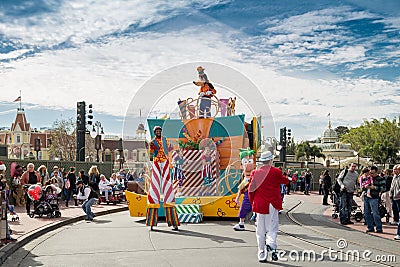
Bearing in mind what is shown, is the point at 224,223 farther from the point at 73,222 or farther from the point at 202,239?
the point at 73,222

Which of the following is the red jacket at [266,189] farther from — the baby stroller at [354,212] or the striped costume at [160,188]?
the baby stroller at [354,212]

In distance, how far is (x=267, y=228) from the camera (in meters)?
8.95

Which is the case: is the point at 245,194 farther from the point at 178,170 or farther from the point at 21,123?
the point at 21,123

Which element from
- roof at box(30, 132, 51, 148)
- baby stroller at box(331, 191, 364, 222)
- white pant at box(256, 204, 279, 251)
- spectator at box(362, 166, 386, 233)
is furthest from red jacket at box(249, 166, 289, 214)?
roof at box(30, 132, 51, 148)

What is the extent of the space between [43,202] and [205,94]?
20.0ft

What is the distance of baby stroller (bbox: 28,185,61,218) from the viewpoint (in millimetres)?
15508

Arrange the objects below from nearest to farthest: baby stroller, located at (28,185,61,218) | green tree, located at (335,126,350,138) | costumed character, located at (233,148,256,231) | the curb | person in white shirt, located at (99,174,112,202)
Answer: the curb
costumed character, located at (233,148,256,231)
baby stroller, located at (28,185,61,218)
person in white shirt, located at (99,174,112,202)
green tree, located at (335,126,350,138)

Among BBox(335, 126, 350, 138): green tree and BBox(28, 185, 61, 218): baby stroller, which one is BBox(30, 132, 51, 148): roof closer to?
BBox(335, 126, 350, 138): green tree

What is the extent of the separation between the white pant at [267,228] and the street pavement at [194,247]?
13.1 inches


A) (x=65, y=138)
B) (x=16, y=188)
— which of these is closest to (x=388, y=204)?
(x=16, y=188)

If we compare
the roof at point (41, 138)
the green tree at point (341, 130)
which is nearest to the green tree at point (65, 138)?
the roof at point (41, 138)

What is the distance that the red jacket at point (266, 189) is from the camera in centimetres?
891

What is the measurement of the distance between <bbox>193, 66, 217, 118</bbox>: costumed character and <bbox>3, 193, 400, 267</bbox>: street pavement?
4214 mm

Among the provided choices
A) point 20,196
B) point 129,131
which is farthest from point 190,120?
point 20,196
